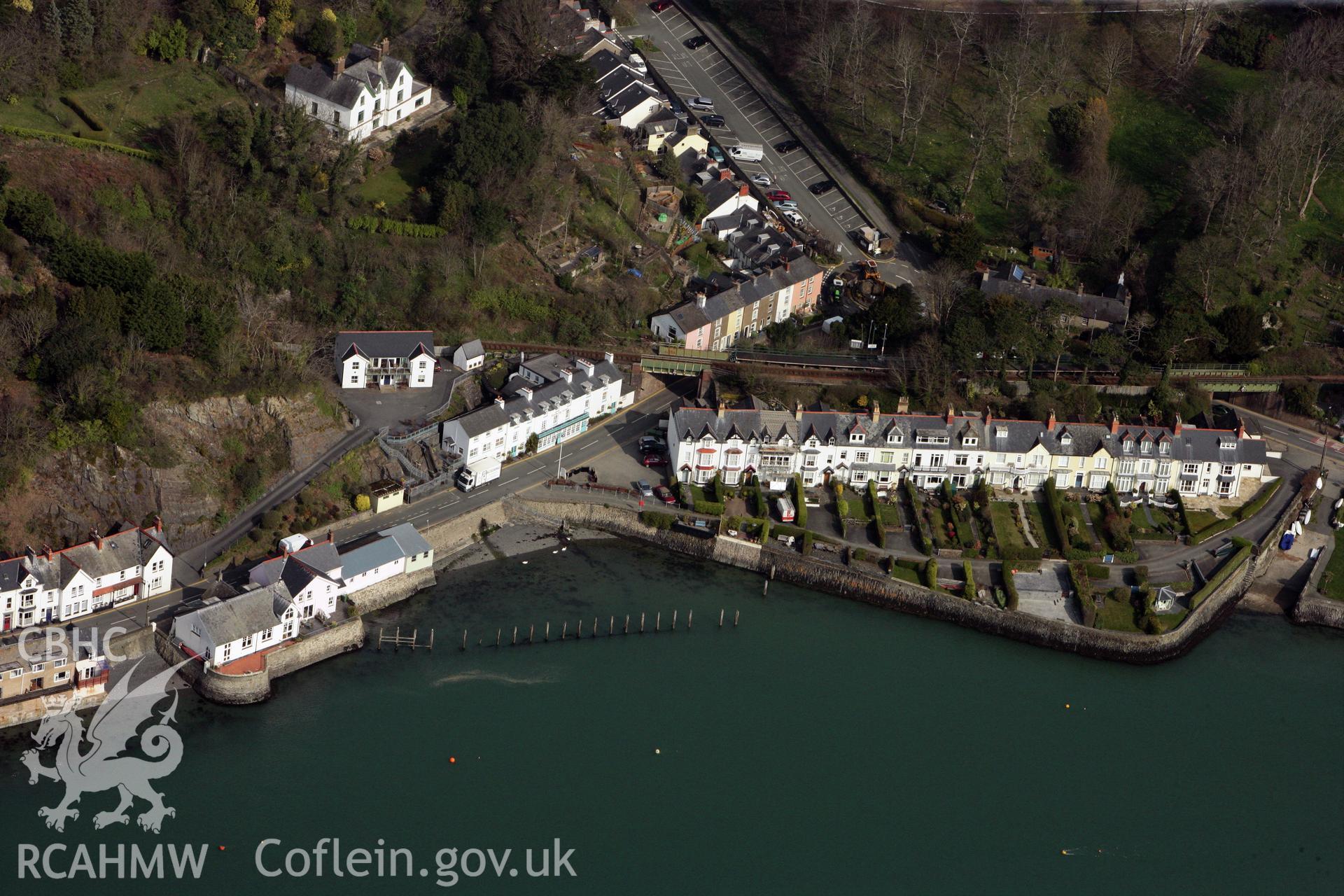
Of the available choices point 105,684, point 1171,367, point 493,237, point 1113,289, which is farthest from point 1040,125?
point 105,684

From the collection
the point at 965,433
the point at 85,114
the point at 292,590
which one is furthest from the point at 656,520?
the point at 85,114

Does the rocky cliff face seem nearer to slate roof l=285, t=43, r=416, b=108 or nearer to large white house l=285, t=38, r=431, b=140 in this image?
large white house l=285, t=38, r=431, b=140

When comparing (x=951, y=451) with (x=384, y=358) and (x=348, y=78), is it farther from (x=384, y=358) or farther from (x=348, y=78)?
(x=348, y=78)

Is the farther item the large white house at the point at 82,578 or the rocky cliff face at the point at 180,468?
the rocky cliff face at the point at 180,468

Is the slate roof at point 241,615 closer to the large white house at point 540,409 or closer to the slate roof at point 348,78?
the large white house at point 540,409

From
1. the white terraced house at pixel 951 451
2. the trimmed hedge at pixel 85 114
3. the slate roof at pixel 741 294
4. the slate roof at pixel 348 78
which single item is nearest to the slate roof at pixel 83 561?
the trimmed hedge at pixel 85 114

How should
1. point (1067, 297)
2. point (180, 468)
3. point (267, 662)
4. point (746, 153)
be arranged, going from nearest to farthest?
point (267, 662) < point (180, 468) < point (1067, 297) < point (746, 153)
